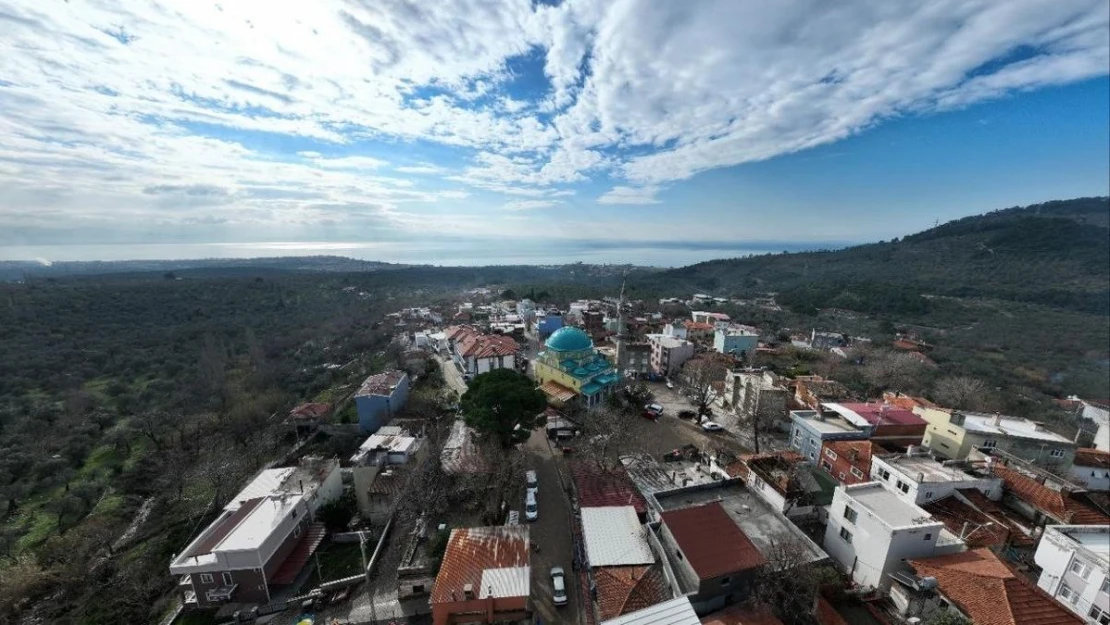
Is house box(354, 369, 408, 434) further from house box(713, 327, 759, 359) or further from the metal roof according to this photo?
house box(713, 327, 759, 359)

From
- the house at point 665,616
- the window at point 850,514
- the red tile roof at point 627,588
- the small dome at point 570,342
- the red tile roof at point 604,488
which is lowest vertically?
the red tile roof at point 604,488

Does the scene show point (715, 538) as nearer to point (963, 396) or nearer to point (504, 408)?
point (504, 408)

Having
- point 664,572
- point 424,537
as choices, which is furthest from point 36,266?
point 664,572

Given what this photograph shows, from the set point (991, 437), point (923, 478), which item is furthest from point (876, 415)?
point (923, 478)

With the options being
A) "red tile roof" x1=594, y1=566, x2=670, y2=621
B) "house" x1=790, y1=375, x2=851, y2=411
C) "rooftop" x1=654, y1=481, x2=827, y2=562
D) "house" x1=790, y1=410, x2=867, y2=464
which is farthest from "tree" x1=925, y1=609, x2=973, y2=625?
"house" x1=790, y1=375, x2=851, y2=411

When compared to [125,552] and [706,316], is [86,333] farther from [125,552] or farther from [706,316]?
[706,316]

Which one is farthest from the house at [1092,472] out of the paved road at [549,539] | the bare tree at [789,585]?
the paved road at [549,539]

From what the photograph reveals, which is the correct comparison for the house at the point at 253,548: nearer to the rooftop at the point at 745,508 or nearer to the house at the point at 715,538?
the house at the point at 715,538
